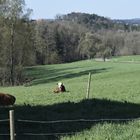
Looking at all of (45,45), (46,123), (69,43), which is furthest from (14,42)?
(69,43)

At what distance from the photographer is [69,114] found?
14.6 metres

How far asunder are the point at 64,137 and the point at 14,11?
51031 millimetres

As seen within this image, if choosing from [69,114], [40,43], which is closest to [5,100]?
[69,114]

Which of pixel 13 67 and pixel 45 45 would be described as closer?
pixel 13 67

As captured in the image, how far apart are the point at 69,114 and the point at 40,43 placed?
4177 inches

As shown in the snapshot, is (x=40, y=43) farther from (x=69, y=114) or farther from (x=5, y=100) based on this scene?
(x=69, y=114)

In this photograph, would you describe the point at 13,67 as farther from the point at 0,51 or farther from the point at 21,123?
the point at 21,123

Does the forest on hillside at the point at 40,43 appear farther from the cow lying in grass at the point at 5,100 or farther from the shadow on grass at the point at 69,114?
the shadow on grass at the point at 69,114

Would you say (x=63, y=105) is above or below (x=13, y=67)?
above

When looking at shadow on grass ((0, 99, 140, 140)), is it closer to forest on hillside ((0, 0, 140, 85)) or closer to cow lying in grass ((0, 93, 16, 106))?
cow lying in grass ((0, 93, 16, 106))

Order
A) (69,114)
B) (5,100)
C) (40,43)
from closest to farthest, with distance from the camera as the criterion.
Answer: (69,114) → (5,100) → (40,43)

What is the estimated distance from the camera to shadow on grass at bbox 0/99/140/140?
11.9 metres

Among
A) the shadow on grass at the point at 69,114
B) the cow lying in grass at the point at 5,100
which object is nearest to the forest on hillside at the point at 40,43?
the cow lying in grass at the point at 5,100

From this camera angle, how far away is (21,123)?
1242 centimetres
